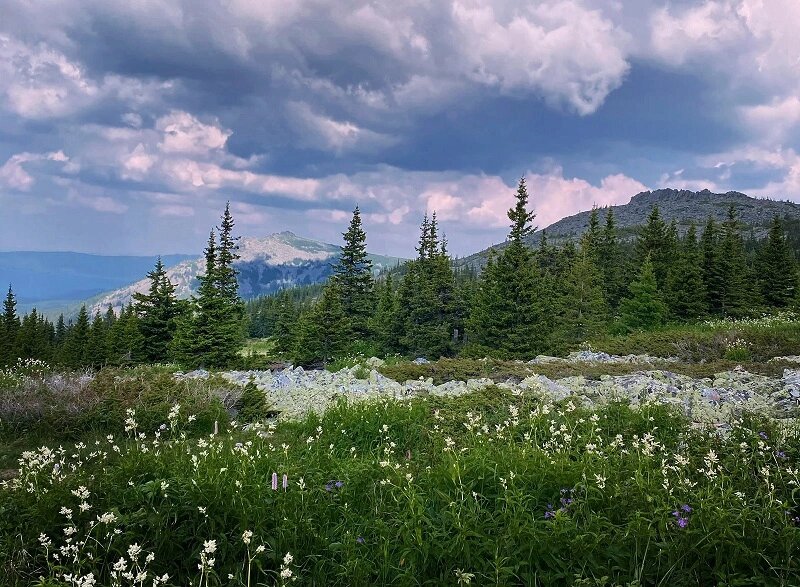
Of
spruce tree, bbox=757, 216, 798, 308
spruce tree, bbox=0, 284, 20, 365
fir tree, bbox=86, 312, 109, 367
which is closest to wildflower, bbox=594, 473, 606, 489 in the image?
spruce tree, bbox=757, 216, 798, 308

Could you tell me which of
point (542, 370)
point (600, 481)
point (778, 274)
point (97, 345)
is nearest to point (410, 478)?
point (600, 481)

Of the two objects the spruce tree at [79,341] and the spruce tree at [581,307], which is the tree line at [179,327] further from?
the spruce tree at [581,307]

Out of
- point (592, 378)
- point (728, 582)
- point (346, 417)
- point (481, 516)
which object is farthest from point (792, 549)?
point (592, 378)

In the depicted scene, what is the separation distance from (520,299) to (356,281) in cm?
1850

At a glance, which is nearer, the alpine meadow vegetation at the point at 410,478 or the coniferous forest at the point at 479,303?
the alpine meadow vegetation at the point at 410,478

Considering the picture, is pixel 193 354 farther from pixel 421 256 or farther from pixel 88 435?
pixel 88 435

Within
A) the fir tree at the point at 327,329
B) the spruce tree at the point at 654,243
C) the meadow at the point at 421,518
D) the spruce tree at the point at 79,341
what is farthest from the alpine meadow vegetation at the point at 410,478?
the spruce tree at the point at 79,341

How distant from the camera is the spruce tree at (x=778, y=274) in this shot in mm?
45469

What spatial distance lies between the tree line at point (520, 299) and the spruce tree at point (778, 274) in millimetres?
96

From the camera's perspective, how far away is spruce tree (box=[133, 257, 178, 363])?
40.0m

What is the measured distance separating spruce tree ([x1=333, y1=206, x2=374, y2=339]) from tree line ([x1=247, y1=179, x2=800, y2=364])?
95 millimetres

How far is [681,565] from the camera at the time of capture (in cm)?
347

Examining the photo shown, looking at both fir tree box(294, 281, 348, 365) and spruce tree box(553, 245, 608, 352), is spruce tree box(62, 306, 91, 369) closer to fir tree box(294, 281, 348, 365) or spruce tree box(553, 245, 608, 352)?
fir tree box(294, 281, 348, 365)

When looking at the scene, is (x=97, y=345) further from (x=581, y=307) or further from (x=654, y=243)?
(x=654, y=243)
